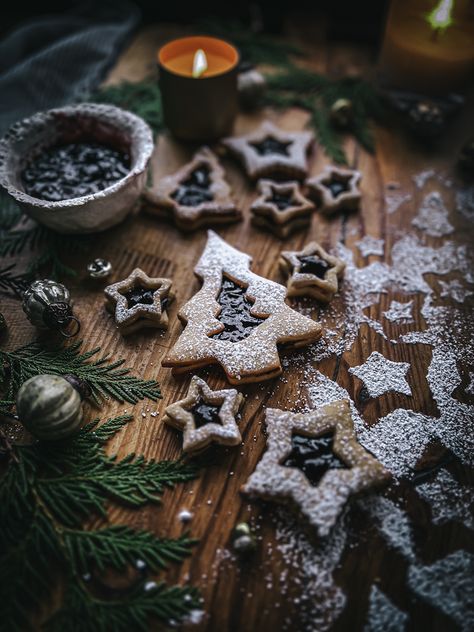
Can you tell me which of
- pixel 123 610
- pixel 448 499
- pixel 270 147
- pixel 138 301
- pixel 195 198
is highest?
pixel 270 147

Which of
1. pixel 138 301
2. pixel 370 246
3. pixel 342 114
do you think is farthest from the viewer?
pixel 342 114

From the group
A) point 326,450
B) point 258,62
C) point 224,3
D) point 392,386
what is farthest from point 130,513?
point 224,3

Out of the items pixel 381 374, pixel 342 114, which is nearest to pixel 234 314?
pixel 381 374

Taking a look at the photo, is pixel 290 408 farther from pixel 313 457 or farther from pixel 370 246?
pixel 370 246

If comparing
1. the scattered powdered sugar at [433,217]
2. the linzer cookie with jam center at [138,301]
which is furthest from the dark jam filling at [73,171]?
the scattered powdered sugar at [433,217]

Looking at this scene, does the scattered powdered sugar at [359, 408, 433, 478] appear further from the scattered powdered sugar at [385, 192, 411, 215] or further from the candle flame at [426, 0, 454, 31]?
the candle flame at [426, 0, 454, 31]

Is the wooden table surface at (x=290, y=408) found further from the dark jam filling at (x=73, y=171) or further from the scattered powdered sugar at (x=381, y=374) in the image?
the dark jam filling at (x=73, y=171)
